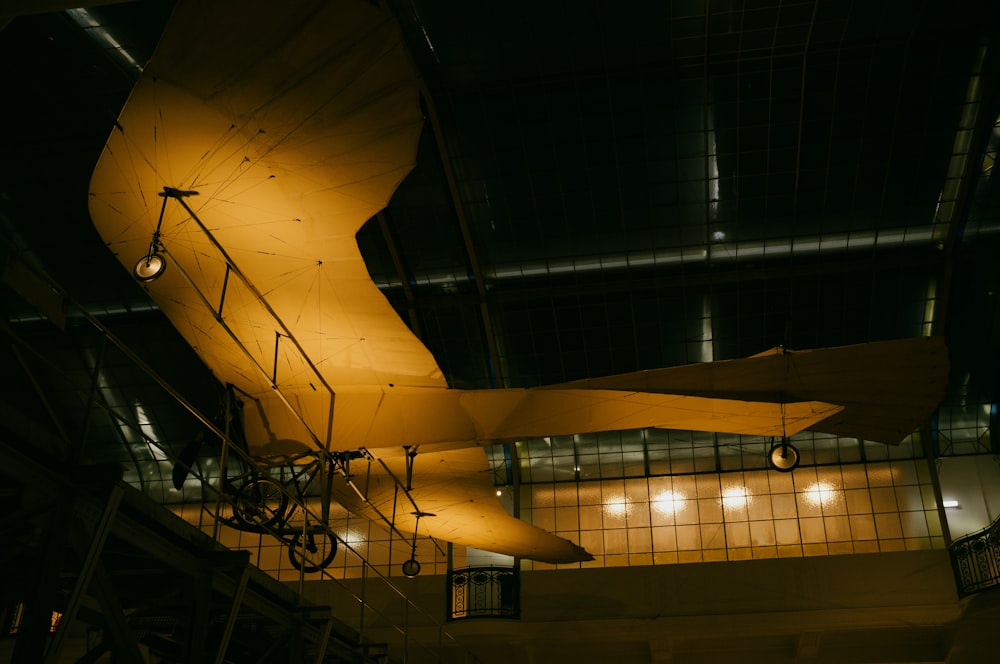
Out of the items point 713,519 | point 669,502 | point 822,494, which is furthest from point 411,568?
point 822,494

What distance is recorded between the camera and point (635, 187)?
17062 millimetres

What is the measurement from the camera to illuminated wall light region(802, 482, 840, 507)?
20.2 meters

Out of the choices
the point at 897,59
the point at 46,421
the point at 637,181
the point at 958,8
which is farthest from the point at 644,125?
the point at 46,421

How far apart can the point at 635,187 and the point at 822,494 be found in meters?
8.77

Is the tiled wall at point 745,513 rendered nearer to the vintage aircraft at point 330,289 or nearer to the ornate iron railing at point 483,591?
the ornate iron railing at point 483,591

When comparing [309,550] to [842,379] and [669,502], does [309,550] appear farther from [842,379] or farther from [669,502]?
[669,502]

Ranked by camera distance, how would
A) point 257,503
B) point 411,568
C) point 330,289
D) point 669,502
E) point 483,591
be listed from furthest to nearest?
point 669,502, point 483,591, point 411,568, point 257,503, point 330,289

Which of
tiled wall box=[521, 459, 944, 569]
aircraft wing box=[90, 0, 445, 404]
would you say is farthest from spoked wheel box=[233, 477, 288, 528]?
tiled wall box=[521, 459, 944, 569]

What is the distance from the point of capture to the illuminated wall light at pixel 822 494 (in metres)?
20.2

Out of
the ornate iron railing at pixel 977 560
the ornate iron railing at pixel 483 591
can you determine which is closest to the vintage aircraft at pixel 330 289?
the ornate iron railing at pixel 483 591

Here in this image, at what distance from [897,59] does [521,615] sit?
13.4 m

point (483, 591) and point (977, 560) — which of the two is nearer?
point (977, 560)

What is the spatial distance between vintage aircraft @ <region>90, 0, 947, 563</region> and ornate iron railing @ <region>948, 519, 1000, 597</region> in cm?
748

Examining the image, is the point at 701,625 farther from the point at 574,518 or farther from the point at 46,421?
the point at 46,421
